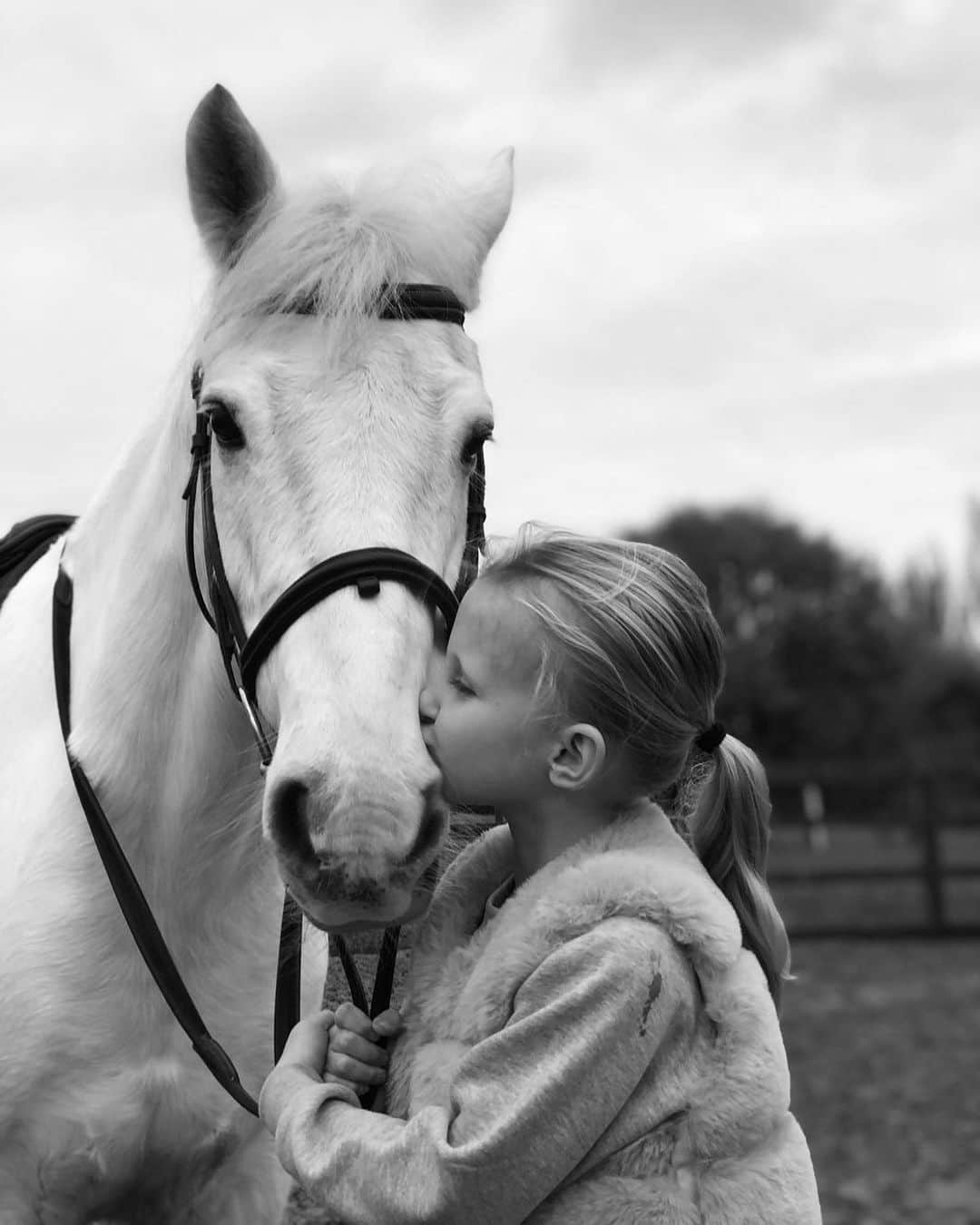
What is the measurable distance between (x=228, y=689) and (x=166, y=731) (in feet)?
0.58

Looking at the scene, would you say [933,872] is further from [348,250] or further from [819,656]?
[819,656]

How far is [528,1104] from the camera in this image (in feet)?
5.35

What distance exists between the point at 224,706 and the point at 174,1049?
592mm

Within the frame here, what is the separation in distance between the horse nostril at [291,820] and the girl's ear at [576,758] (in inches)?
12.2

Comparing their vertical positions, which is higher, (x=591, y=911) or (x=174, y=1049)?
(x=591, y=911)

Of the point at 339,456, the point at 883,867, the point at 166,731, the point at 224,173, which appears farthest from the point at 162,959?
the point at 883,867

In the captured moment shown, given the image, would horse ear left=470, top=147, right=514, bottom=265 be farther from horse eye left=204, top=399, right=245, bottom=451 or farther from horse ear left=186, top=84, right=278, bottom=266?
horse eye left=204, top=399, right=245, bottom=451

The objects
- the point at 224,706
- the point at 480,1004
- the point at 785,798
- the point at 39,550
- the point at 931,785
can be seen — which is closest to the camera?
the point at 480,1004

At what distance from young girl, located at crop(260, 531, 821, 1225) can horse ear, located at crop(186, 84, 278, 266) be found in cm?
85

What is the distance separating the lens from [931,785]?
49.0 ft

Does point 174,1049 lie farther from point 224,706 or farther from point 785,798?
point 785,798

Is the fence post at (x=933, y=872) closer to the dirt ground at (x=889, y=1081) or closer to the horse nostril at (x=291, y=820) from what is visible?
the dirt ground at (x=889, y=1081)

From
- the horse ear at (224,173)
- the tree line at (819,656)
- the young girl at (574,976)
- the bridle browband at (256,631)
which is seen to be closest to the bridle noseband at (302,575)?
the bridle browband at (256,631)

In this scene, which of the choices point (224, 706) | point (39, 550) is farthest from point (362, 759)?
point (39, 550)
